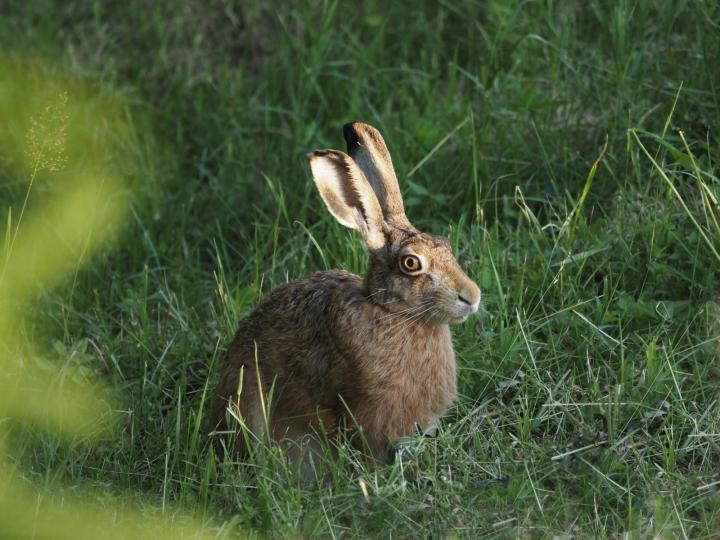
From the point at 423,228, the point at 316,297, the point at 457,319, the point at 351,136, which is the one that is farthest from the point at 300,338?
the point at 423,228

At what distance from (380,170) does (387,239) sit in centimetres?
28

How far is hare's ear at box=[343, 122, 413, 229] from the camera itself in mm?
4527

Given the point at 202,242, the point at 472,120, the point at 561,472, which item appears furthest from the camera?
the point at 202,242

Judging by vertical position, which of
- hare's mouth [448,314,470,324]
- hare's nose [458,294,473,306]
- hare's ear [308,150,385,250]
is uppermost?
hare's ear [308,150,385,250]

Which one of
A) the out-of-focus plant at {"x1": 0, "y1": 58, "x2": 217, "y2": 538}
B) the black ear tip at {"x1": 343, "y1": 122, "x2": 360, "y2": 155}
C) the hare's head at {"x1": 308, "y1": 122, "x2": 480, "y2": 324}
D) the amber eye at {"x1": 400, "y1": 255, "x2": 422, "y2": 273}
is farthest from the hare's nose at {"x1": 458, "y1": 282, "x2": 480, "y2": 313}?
the out-of-focus plant at {"x1": 0, "y1": 58, "x2": 217, "y2": 538}

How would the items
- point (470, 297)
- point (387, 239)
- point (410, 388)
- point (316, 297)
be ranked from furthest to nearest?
point (316, 297) < point (387, 239) < point (410, 388) < point (470, 297)

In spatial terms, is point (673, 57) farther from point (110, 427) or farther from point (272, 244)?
point (110, 427)

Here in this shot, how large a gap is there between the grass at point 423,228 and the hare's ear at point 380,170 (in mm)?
505

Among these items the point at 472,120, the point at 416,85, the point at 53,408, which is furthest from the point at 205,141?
the point at 53,408

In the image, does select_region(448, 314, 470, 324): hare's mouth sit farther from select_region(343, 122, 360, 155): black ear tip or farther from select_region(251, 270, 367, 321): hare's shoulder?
select_region(343, 122, 360, 155): black ear tip

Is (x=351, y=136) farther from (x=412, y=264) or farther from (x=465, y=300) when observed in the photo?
(x=465, y=300)

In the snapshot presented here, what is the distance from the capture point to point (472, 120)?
5570 mm

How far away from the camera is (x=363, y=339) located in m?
4.32

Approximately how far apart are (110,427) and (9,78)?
110 inches
